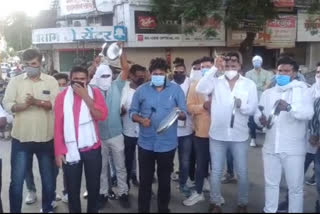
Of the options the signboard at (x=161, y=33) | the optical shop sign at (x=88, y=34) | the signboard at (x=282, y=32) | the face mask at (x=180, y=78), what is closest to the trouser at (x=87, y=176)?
the face mask at (x=180, y=78)

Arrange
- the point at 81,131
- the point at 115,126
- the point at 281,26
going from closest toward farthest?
the point at 81,131 < the point at 115,126 < the point at 281,26

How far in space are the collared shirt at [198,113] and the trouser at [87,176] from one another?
1.37 metres

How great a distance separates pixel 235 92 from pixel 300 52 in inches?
721

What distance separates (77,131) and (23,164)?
798 millimetres

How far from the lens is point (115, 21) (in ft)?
54.1

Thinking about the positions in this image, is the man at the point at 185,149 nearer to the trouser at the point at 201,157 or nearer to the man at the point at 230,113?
the trouser at the point at 201,157

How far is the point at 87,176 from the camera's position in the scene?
4051mm

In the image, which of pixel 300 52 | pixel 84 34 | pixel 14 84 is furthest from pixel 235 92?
pixel 300 52

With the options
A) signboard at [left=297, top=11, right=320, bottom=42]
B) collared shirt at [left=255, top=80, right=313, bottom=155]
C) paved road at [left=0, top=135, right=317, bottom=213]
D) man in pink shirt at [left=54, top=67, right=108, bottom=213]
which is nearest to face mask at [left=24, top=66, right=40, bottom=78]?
man in pink shirt at [left=54, top=67, right=108, bottom=213]

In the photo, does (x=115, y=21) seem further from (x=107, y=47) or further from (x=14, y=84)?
(x=14, y=84)

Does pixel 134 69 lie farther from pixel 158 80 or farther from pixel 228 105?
pixel 228 105

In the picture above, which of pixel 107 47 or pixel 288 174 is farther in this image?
pixel 107 47

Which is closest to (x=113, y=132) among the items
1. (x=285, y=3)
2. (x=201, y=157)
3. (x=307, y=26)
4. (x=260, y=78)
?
(x=201, y=157)

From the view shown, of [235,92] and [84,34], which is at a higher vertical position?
[84,34]
